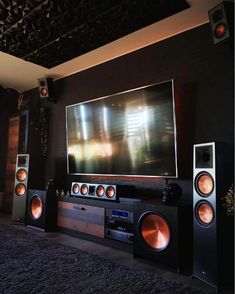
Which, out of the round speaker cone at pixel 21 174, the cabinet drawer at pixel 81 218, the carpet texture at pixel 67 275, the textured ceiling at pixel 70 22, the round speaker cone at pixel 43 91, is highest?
the textured ceiling at pixel 70 22

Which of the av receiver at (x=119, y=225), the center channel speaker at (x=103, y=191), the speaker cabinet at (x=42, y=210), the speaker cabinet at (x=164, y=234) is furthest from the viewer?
the speaker cabinet at (x=42, y=210)

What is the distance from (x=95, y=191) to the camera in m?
2.79

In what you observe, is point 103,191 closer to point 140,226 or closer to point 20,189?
point 140,226

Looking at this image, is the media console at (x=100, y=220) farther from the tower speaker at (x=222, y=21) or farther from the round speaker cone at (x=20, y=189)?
the tower speaker at (x=222, y=21)

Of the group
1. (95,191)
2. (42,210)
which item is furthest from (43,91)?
(95,191)

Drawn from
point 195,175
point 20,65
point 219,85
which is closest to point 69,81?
point 20,65

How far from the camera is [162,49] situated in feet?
8.92

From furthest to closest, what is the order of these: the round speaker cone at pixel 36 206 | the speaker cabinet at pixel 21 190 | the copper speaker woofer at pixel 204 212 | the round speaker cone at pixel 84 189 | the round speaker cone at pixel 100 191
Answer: the speaker cabinet at pixel 21 190 < the round speaker cone at pixel 36 206 < the round speaker cone at pixel 84 189 < the round speaker cone at pixel 100 191 < the copper speaker woofer at pixel 204 212

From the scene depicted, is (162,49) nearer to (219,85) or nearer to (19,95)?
(219,85)

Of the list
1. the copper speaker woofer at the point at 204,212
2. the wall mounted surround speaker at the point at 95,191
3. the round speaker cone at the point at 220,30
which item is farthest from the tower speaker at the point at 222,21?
the wall mounted surround speaker at the point at 95,191

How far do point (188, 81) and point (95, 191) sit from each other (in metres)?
1.47

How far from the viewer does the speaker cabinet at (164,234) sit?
1.97 meters

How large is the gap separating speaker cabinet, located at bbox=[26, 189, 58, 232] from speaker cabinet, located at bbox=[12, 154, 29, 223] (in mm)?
147

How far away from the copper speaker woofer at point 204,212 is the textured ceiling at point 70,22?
162 centimetres
